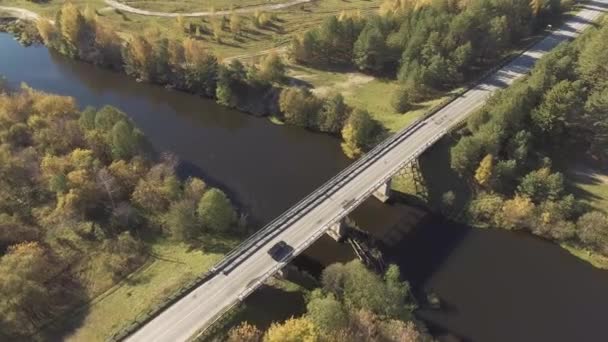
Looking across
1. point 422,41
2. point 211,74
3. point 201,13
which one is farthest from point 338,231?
point 201,13

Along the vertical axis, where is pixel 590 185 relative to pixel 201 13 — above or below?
below

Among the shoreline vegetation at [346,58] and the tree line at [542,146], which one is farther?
the shoreline vegetation at [346,58]

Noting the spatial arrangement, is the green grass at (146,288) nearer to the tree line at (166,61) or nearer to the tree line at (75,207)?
the tree line at (75,207)

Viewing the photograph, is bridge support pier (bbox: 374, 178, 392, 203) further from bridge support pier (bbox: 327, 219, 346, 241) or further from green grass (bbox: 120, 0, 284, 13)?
green grass (bbox: 120, 0, 284, 13)

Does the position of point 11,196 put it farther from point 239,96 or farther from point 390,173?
point 390,173

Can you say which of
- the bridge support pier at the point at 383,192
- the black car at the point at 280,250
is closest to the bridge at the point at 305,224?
the bridge support pier at the point at 383,192

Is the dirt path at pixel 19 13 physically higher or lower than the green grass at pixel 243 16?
higher

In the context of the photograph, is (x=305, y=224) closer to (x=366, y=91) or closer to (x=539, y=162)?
(x=539, y=162)
